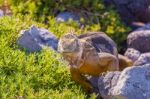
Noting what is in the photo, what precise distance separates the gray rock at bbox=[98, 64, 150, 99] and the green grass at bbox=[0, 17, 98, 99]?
0.75 ft

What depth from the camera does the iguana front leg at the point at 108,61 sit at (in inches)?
197

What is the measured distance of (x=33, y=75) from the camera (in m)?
4.50

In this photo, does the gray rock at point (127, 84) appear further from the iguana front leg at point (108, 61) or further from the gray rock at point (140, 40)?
the gray rock at point (140, 40)

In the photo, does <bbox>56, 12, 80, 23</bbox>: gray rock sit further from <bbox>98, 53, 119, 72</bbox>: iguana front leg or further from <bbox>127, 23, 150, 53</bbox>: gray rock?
<bbox>98, 53, 119, 72</bbox>: iguana front leg

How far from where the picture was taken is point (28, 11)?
23.9ft

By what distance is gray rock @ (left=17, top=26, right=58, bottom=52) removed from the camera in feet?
16.9

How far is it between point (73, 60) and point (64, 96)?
69 centimetres

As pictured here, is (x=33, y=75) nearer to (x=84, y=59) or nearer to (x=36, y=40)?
(x=84, y=59)

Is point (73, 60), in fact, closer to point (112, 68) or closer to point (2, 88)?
point (112, 68)

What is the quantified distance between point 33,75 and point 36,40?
778 mm

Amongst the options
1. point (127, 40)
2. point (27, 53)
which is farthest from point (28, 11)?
point (27, 53)

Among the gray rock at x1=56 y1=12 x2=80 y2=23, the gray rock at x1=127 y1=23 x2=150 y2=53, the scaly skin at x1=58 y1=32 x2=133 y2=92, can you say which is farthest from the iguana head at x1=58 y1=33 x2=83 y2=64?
the gray rock at x1=127 y1=23 x2=150 y2=53

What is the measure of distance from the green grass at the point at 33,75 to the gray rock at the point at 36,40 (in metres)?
0.12

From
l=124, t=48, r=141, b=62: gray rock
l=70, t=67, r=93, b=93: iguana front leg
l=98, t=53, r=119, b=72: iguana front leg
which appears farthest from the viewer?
l=124, t=48, r=141, b=62: gray rock
